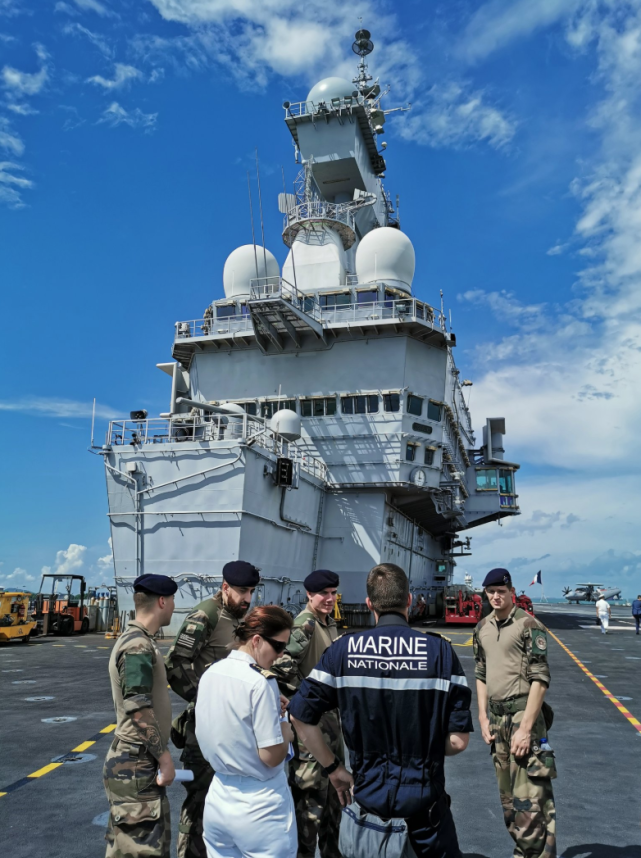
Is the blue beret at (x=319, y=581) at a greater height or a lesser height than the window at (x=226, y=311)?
lesser

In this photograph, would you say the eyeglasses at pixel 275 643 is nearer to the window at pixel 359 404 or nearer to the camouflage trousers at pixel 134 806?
the camouflage trousers at pixel 134 806

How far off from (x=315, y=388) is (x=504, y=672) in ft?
74.7

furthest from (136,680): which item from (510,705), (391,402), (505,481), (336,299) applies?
(505,481)

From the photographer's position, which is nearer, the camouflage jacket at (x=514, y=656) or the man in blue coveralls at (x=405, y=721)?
the man in blue coveralls at (x=405, y=721)

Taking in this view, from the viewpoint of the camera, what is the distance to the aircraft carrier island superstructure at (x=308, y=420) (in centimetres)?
1947

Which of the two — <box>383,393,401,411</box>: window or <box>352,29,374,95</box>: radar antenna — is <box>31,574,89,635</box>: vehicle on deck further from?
<box>352,29,374,95</box>: radar antenna

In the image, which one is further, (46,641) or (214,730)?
(46,641)

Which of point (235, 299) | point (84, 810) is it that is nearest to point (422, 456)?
point (235, 299)

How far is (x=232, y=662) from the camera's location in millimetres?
3047

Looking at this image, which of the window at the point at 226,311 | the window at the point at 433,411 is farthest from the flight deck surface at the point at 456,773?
the window at the point at 226,311

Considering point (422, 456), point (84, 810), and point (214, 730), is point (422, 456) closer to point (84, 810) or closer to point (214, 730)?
point (84, 810)

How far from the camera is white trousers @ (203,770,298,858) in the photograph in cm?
286

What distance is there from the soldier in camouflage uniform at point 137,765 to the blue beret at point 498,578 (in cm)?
252

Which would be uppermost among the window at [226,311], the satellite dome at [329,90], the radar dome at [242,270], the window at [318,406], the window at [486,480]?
the satellite dome at [329,90]
